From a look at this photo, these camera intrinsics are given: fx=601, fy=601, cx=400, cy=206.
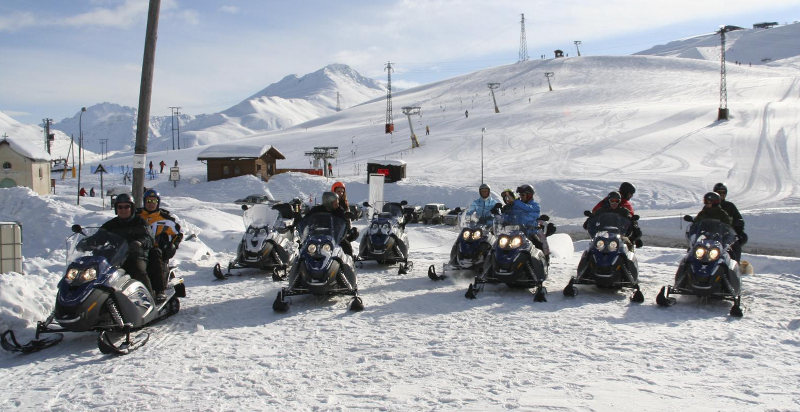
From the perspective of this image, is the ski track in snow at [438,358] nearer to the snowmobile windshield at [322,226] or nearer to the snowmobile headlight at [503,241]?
the snowmobile headlight at [503,241]

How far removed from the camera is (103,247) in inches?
269

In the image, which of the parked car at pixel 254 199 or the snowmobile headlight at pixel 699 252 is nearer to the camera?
the snowmobile headlight at pixel 699 252

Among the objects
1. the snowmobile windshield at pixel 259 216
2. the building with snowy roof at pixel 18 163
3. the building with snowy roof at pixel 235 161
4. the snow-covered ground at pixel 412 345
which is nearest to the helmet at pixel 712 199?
the snow-covered ground at pixel 412 345

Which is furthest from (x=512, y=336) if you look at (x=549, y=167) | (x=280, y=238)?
(x=549, y=167)

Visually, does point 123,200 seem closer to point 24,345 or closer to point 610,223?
point 24,345

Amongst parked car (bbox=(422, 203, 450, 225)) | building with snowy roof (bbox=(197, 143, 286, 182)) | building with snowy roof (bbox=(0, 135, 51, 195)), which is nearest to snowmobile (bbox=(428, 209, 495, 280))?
parked car (bbox=(422, 203, 450, 225))

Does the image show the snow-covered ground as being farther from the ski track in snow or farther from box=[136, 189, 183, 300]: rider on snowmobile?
box=[136, 189, 183, 300]: rider on snowmobile

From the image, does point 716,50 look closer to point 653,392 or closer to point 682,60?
point 682,60

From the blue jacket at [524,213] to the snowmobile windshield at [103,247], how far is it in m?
6.06

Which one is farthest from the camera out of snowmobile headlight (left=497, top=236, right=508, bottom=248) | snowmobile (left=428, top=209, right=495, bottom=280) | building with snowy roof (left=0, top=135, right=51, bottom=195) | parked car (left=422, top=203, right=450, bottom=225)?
building with snowy roof (left=0, top=135, right=51, bottom=195)

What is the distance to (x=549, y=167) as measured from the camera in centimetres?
4178

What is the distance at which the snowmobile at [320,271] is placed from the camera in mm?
8055

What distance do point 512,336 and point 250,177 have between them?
3686cm

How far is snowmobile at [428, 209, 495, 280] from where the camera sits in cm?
1067
